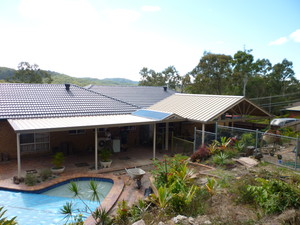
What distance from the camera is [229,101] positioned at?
14.9 meters

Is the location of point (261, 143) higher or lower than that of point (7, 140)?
higher

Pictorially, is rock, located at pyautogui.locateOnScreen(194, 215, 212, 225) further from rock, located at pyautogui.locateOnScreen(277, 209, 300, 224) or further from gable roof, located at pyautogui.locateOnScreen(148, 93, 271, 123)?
gable roof, located at pyautogui.locateOnScreen(148, 93, 271, 123)

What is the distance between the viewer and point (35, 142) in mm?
14164

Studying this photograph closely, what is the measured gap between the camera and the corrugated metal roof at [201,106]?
14055mm

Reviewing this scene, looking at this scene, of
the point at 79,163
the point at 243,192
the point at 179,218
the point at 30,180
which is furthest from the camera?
the point at 79,163

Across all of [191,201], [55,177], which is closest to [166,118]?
[55,177]

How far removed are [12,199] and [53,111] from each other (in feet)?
20.7

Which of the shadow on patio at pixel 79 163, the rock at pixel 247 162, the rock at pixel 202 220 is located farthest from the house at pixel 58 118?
the rock at pixel 202 220

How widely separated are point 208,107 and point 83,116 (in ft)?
24.8

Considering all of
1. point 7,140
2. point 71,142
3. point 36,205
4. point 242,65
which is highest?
point 242,65

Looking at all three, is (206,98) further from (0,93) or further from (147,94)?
(0,93)

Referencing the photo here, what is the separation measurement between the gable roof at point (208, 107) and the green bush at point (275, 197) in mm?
6784

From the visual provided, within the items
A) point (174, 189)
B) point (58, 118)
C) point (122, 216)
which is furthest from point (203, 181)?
point (58, 118)

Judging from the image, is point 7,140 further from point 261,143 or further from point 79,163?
point 261,143
